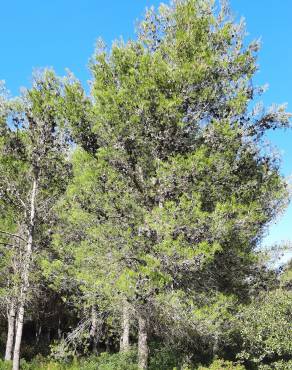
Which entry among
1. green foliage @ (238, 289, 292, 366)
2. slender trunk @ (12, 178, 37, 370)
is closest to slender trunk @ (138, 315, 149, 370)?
green foliage @ (238, 289, 292, 366)

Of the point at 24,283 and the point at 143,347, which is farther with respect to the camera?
the point at 24,283

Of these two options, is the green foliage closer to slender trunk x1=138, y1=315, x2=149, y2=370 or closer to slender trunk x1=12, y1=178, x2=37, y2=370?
slender trunk x1=138, y1=315, x2=149, y2=370

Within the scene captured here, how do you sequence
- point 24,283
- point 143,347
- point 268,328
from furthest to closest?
1. point 268,328
2. point 24,283
3. point 143,347

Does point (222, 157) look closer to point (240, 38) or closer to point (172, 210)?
point (172, 210)

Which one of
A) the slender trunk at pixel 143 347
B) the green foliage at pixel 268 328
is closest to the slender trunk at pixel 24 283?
the slender trunk at pixel 143 347

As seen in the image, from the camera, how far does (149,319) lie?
11.8 meters

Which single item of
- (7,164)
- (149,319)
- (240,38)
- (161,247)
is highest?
(240,38)

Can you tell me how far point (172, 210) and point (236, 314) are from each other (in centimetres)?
392

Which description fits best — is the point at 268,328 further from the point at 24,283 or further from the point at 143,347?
the point at 24,283

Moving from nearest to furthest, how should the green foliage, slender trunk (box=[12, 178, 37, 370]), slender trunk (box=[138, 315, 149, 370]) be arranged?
slender trunk (box=[138, 315, 149, 370]), slender trunk (box=[12, 178, 37, 370]), the green foliage

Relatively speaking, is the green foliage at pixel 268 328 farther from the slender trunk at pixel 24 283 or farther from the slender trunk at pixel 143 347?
the slender trunk at pixel 24 283

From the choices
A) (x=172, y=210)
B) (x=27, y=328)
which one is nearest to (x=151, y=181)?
(x=172, y=210)

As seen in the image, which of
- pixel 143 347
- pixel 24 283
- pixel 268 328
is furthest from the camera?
pixel 268 328


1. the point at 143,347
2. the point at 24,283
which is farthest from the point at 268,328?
the point at 24,283
